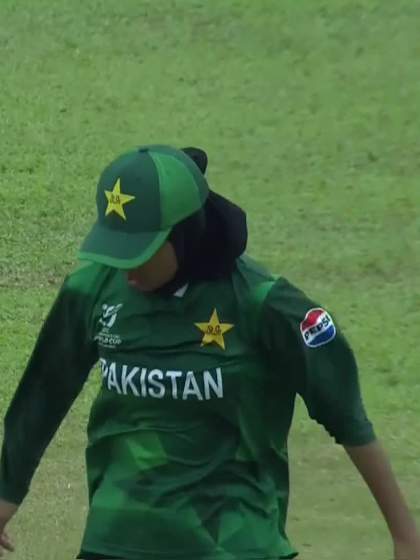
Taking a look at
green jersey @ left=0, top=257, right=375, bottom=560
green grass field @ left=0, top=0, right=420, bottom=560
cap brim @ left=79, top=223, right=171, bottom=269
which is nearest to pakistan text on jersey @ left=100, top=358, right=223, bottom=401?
green jersey @ left=0, top=257, right=375, bottom=560

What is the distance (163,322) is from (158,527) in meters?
0.51

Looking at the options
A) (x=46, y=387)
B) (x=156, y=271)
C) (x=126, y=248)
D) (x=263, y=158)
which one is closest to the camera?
(x=126, y=248)

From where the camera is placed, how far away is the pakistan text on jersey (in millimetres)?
4641

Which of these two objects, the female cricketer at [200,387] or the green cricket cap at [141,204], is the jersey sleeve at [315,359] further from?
the green cricket cap at [141,204]

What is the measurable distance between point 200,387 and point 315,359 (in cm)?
29

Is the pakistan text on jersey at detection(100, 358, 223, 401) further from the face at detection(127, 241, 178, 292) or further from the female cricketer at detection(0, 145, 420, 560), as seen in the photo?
the face at detection(127, 241, 178, 292)

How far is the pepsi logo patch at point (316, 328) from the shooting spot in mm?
4598

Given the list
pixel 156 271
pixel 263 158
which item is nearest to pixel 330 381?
pixel 156 271

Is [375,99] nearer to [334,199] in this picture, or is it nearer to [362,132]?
[362,132]

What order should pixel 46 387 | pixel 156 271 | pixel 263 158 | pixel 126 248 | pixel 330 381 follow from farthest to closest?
pixel 263 158
pixel 46 387
pixel 330 381
pixel 156 271
pixel 126 248

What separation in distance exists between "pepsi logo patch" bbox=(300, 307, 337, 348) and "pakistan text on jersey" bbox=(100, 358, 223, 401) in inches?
9.3

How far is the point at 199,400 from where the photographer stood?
4648 mm

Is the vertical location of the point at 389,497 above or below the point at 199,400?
below

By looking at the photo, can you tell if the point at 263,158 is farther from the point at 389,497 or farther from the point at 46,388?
the point at 389,497
